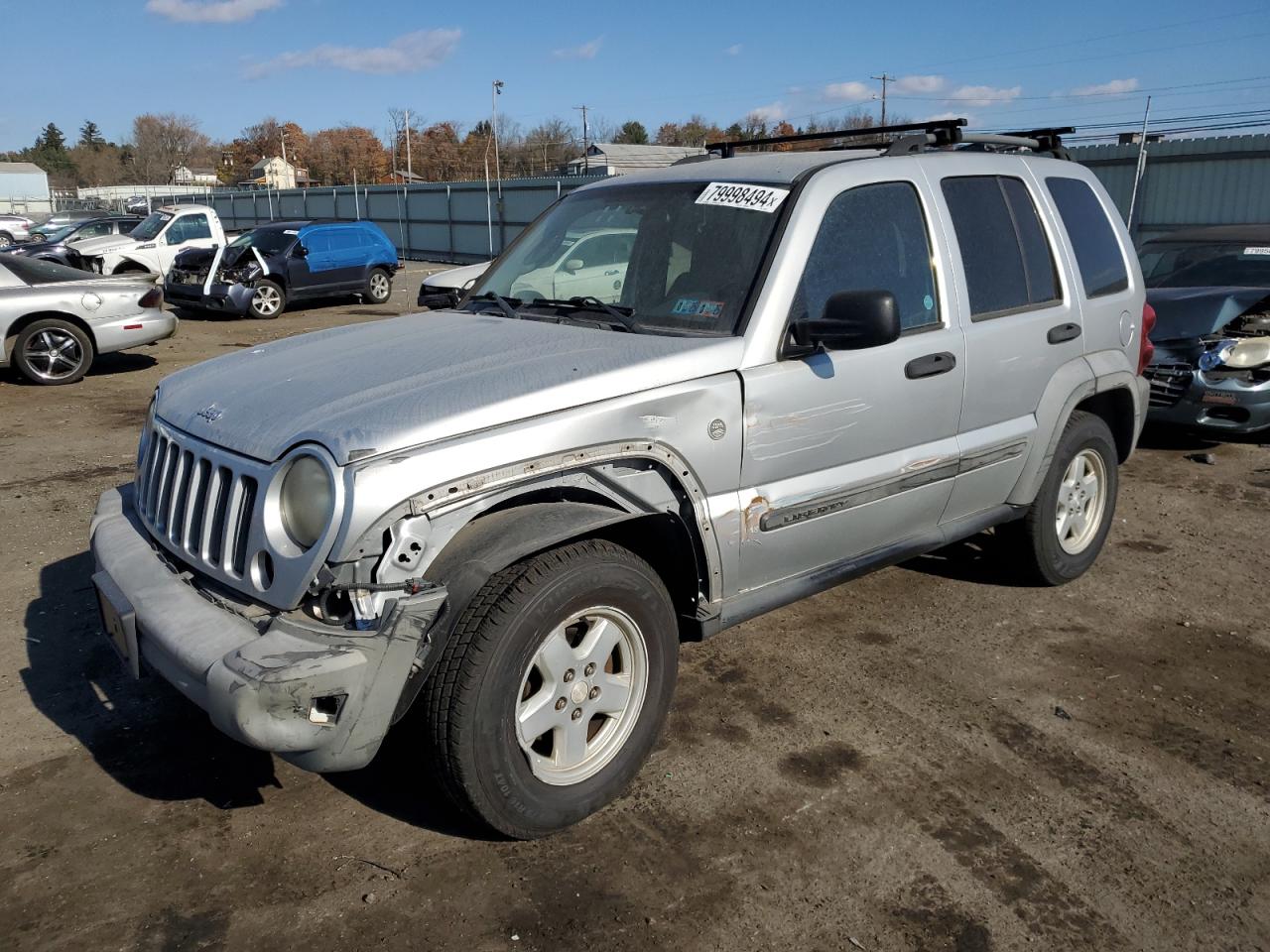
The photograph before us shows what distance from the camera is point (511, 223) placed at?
27.5m

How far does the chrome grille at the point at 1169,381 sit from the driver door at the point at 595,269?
5.46 metres

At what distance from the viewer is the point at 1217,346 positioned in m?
7.74

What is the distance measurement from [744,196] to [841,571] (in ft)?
4.74

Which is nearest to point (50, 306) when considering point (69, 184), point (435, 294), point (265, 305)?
point (265, 305)

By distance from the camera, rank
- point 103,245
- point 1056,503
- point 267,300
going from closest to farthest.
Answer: point 1056,503, point 267,300, point 103,245

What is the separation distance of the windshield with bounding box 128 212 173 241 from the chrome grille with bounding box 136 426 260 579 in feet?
61.4

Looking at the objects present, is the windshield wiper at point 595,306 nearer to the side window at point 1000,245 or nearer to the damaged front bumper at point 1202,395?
the side window at point 1000,245

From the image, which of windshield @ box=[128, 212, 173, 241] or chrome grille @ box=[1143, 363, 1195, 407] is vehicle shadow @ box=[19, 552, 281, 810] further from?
windshield @ box=[128, 212, 173, 241]

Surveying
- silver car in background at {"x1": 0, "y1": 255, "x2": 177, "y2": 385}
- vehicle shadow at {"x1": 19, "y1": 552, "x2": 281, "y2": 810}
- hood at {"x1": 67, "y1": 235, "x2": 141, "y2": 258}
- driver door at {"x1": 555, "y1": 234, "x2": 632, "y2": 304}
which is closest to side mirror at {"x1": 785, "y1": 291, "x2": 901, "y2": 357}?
driver door at {"x1": 555, "y1": 234, "x2": 632, "y2": 304}

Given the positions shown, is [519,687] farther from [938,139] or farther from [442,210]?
[442,210]

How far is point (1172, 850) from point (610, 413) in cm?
214

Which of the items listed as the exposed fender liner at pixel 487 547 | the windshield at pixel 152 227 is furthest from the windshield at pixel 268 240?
the exposed fender liner at pixel 487 547

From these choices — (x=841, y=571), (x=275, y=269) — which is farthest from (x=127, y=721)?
(x=275, y=269)

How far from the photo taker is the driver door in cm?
393
